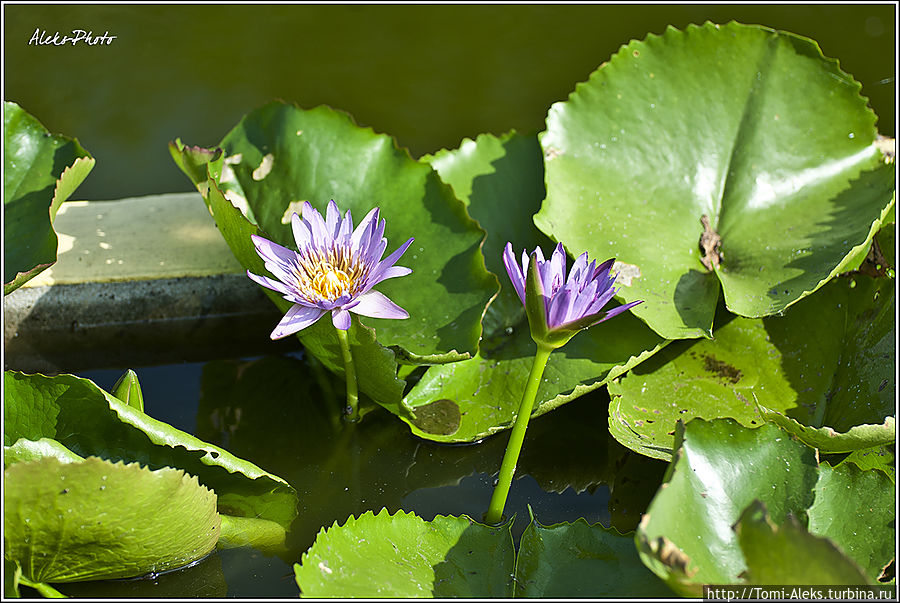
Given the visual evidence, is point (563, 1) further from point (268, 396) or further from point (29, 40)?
point (268, 396)

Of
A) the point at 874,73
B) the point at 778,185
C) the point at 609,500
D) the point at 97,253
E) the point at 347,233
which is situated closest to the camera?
the point at 347,233

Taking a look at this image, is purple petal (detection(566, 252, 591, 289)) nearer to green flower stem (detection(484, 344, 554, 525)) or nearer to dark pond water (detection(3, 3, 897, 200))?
green flower stem (detection(484, 344, 554, 525))

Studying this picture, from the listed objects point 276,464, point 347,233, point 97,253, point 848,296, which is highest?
point 347,233

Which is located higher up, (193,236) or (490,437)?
(193,236)

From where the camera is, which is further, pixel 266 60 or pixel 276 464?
pixel 266 60

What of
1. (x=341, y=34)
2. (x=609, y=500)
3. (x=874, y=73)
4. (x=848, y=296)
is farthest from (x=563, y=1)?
(x=609, y=500)

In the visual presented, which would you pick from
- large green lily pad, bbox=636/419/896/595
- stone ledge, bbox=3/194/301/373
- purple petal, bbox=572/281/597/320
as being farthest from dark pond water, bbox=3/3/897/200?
large green lily pad, bbox=636/419/896/595

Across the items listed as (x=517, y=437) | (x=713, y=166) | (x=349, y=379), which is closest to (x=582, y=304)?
(x=517, y=437)

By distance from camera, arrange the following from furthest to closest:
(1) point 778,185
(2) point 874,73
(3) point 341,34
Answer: (3) point 341,34, (2) point 874,73, (1) point 778,185
